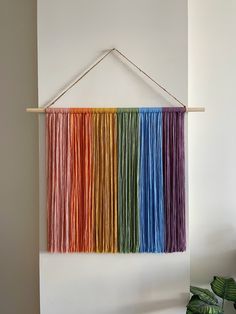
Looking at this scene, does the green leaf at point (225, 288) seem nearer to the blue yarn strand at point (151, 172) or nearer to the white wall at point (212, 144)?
the white wall at point (212, 144)

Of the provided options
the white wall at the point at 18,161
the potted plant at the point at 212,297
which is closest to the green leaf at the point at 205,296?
the potted plant at the point at 212,297

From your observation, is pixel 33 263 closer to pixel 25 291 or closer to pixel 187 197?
pixel 25 291

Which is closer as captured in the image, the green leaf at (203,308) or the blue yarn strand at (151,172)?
the green leaf at (203,308)

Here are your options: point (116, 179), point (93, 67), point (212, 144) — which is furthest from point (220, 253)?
point (93, 67)

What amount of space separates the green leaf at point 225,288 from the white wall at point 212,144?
161 millimetres

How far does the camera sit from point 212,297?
1.37 meters

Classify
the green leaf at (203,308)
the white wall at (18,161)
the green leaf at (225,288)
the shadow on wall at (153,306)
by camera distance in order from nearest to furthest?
the green leaf at (203,308) → the green leaf at (225,288) → the shadow on wall at (153,306) → the white wall at (18,161)

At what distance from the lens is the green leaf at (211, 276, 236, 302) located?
1.38 m

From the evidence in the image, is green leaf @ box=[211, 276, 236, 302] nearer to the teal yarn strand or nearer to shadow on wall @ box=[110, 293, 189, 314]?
shadow on wall @ box=[110, 293, 189, 314]

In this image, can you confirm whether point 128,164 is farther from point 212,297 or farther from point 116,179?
point 212,297

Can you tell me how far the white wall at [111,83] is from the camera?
4.76ft

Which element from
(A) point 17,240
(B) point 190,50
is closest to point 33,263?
(A) point 17,240

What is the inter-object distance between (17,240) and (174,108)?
1.00 m

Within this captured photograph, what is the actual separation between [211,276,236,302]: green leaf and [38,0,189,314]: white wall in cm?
13
